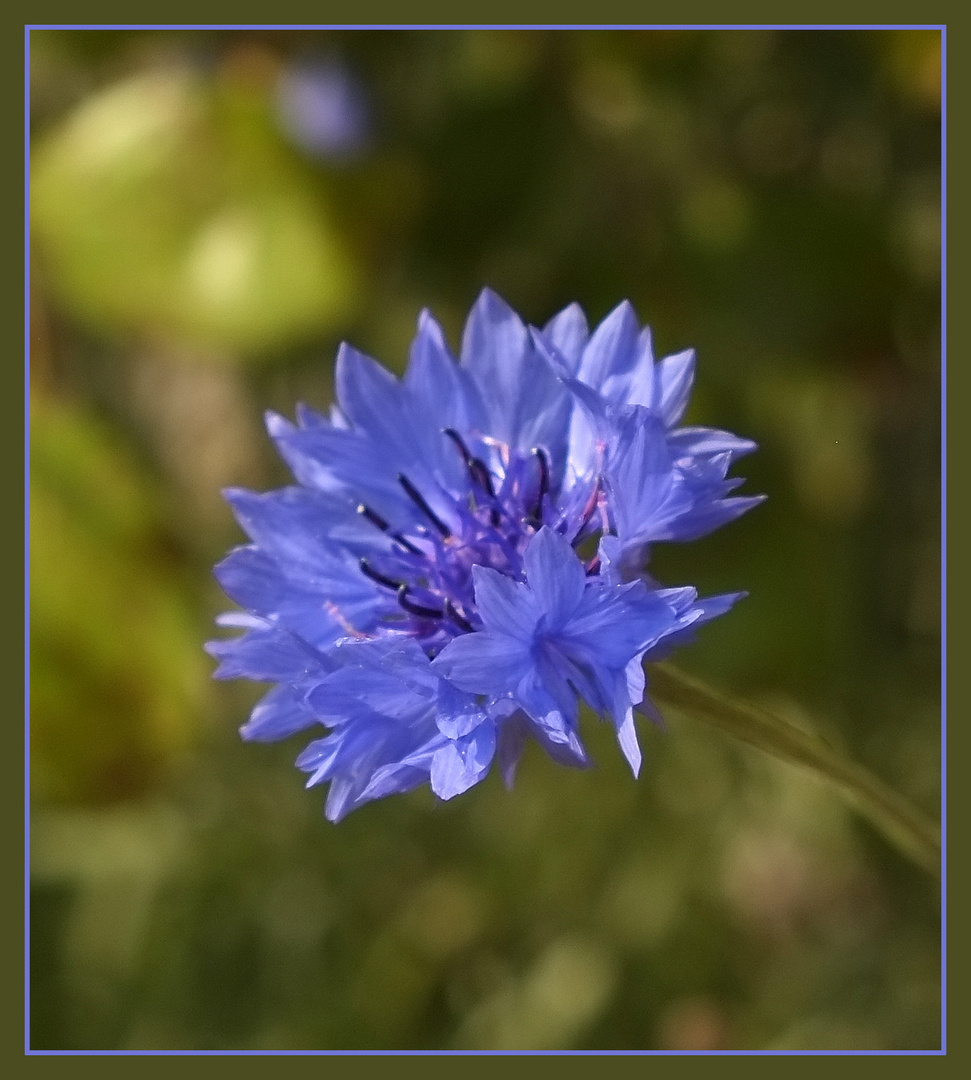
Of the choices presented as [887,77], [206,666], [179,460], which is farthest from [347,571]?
[179,460]

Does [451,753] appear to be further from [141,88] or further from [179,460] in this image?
[179,460]

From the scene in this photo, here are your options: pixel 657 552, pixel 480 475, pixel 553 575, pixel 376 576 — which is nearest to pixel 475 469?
pixel 480 475

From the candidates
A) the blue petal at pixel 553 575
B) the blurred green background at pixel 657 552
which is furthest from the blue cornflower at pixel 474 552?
the blurred green background at pixel 657 552

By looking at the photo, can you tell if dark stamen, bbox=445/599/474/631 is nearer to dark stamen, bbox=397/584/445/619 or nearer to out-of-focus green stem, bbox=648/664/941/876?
dark stamen, bbox=397/584/445/619

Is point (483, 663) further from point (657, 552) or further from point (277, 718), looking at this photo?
point (657, 552)

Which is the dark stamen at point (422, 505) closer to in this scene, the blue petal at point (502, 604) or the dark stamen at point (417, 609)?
the dark stamen at point (417, 609)

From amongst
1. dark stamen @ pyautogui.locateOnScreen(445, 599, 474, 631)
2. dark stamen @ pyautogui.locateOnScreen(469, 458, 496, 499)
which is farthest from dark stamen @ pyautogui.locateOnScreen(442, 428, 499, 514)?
dark stamen @ pyautogui.locateOnScreen(445, 599, 474, 631)

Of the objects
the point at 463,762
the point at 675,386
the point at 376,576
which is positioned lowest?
the point at 463,762
